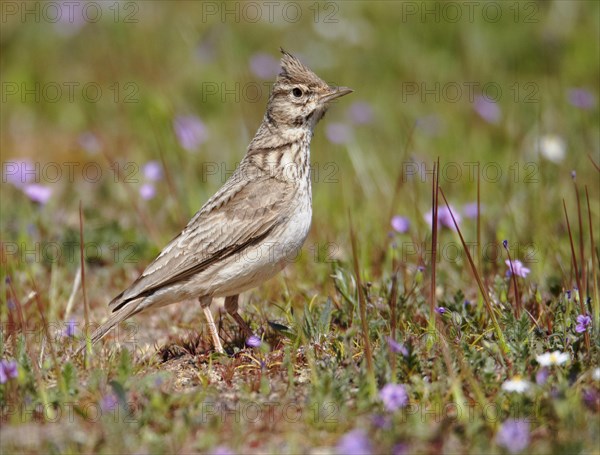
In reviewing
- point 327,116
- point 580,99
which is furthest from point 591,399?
point 327,116

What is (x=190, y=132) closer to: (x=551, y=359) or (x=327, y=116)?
(x=327, y=116)

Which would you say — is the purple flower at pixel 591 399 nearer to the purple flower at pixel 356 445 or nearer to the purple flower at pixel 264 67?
the purple flower at pixel 356 445

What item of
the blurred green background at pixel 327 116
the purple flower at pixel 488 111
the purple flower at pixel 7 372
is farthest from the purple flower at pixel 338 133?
the purple flower at pixel 7 372

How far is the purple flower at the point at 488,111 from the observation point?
32.4ft

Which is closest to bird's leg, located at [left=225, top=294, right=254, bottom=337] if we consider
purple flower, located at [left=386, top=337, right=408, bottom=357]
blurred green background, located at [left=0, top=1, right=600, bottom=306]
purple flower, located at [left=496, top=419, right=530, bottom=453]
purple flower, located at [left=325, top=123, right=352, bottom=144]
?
blurred green background, located at [left=0, top=1, right=600, bottom=306]

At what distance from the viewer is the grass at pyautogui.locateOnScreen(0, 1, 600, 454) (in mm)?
4336

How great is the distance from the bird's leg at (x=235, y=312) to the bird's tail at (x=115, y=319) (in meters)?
0.58

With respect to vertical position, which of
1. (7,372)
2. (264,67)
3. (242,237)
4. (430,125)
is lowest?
(7,372)

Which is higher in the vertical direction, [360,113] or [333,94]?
[333,94]

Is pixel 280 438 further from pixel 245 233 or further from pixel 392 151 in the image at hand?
pixel 392 151

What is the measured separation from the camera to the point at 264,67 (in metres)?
11.3

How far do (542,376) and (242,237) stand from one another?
2.20 metres

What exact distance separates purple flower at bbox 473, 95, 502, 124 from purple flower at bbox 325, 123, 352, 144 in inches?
55.7

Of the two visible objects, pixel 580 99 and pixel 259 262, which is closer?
pixel 259 262
